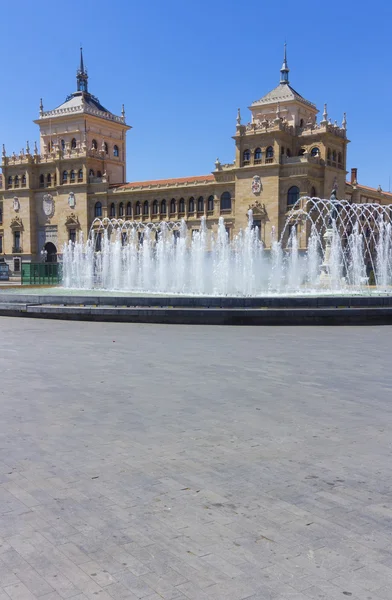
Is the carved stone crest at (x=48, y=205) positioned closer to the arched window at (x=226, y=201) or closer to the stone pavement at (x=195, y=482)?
the arched window at (x=226, y=201)

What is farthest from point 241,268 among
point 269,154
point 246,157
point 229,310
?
point 246,157

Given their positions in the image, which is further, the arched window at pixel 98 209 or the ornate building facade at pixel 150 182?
the arched window at pixel 98 209

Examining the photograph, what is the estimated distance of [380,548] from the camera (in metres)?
3.05

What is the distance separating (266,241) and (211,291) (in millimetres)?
27123

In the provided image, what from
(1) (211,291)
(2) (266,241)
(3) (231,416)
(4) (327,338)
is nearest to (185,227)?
(2) (266,241)

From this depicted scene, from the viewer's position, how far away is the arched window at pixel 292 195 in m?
46.5

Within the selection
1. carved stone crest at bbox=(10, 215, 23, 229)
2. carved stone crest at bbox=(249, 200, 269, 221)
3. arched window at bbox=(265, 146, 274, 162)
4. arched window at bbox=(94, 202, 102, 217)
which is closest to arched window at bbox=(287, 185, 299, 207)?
carved stone crest at bbox=(249, 200, 269, 221)

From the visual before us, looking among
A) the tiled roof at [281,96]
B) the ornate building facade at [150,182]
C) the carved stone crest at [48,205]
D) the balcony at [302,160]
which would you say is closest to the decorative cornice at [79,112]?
the ornate building facade at [150,182]

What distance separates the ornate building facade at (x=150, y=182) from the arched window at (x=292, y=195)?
8 centimetres

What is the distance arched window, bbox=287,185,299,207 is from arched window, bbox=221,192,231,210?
608 centimetres

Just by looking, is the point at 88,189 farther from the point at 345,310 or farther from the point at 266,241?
the point at 345,310

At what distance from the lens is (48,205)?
204 feet

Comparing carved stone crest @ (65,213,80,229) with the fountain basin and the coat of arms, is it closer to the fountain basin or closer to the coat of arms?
the coat of arms

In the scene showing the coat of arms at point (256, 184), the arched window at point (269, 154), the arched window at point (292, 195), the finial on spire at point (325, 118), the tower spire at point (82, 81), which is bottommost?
the arched window at point (292, 195)
